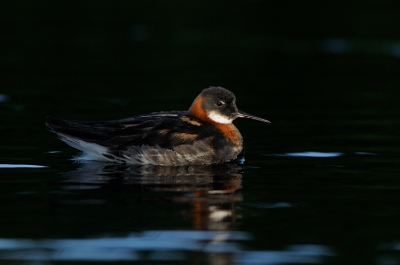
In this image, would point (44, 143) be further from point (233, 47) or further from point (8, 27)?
point (8, 27)

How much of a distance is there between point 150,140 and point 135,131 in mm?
283

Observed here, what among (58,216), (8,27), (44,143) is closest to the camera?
(58,216)

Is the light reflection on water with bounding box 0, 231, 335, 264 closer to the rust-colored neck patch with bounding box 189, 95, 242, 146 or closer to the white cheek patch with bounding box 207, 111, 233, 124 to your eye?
the rust-colored neck patch with bounding box 189, 95, 242, 146

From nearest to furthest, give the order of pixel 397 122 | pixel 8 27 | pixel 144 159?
pixel 144 159, pixel 397 122, pixel 8 27

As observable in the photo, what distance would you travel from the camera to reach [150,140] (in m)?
14.4

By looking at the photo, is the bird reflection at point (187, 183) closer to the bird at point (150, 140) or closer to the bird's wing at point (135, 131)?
the bird at point (150, 140)

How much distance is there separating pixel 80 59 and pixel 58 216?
14940 millimetres

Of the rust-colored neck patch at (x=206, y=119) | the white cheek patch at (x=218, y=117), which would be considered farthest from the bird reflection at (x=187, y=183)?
the white cheek patch at (x=218, y=117)

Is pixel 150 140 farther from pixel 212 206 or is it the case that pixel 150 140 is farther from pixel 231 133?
pixel 212 206

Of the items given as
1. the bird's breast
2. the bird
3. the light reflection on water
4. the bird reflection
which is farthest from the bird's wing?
the light reflection on water

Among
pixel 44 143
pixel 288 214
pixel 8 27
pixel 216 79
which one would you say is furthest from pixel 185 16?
pixel 288 214

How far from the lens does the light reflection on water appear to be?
9242 mm

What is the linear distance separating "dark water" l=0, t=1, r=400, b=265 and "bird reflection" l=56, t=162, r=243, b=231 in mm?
37

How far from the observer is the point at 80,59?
2539cm
